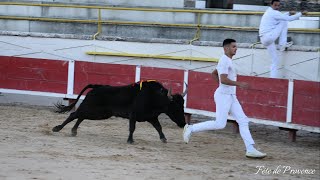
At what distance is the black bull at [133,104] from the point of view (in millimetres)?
11359

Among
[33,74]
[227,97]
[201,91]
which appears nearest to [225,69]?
[227,97]

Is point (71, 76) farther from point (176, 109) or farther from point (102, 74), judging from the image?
point (176, 109)

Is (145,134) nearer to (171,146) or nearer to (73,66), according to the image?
(171,146)

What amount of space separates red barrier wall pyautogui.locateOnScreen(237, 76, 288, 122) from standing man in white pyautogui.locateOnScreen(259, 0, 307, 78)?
1.03m

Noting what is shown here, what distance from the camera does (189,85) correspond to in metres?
14.7

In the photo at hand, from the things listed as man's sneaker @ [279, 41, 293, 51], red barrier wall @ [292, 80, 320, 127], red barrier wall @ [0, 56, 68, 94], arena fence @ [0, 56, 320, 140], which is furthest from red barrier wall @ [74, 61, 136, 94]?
Answer: red barrier wall @ [292, 80, 320, 127]

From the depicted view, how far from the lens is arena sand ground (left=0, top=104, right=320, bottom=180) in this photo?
8.84m

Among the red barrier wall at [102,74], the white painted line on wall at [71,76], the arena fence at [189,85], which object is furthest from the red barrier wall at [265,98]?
the white painted line on wall at [71,76]

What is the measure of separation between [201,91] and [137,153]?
4.29m

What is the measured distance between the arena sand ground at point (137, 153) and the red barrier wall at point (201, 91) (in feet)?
1.87

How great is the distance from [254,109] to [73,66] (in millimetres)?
4368

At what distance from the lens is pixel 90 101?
38.3 ft

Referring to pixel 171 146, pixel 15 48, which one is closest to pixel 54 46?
pixel 15 48

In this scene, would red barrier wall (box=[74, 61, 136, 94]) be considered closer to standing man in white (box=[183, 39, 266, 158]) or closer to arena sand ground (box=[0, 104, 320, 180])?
arena sand ground (box=[0, 104, 320, 180])
